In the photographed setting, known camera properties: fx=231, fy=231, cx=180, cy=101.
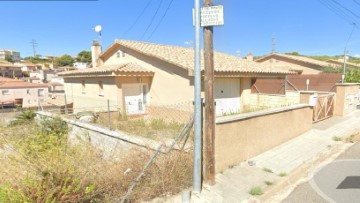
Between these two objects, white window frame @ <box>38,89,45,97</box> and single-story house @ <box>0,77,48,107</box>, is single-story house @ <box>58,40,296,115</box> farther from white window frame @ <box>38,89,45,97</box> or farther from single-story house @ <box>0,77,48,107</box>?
white window frame @ <box>38,89,45,97</box>

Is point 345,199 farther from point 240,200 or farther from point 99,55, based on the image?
point 99,55

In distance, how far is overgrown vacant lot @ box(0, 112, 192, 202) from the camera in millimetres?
3488

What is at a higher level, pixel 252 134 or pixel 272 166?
pixel 252 134

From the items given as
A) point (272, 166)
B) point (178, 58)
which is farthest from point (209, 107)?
point (178, 58)

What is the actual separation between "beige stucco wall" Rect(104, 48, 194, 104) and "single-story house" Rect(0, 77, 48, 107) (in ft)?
74.3

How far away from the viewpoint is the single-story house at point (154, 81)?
40.8 ft

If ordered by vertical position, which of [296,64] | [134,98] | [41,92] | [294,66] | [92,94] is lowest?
[134,98]

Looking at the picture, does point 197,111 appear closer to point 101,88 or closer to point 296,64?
point 101,88

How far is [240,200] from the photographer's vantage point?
4578mm

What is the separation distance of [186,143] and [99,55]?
14.9m

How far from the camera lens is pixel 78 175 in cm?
397

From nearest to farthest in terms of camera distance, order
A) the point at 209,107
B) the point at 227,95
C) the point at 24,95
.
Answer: the point at 209,107, the point at 227,95, the point at 24,95

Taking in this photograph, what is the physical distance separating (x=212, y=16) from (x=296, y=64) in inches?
1197

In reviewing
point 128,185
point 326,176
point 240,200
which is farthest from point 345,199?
point 128,185
